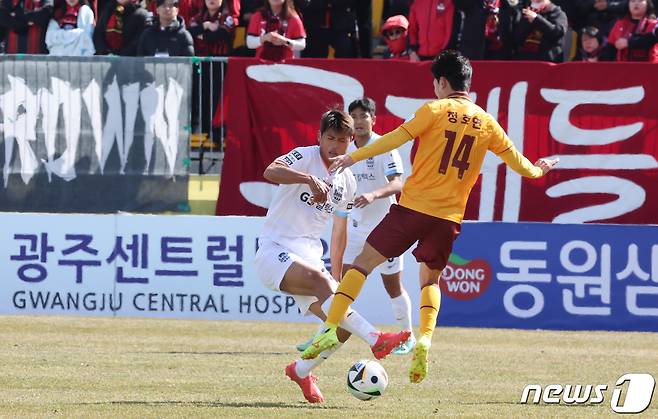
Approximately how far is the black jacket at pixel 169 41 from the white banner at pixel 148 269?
2.94m

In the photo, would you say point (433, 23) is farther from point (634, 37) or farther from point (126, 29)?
point (126, 29)

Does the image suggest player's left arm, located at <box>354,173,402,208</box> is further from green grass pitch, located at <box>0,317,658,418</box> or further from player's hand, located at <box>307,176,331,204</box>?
player's hand, located at <box>307,176,331,204</box>

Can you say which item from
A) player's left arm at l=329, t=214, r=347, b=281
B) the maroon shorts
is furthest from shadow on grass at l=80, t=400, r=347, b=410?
player's left arm at l=329, t=214, r=347, b=281

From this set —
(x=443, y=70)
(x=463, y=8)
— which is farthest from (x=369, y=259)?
(x=463, y=8)

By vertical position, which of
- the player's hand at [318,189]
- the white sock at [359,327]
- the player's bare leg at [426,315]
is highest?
the player's hand at [318,189]

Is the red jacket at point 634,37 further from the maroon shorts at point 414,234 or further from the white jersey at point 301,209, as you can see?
the maroon shorts at point 414,234

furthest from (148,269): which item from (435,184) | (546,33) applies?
(435,184)

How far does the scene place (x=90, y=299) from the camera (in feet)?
50.3

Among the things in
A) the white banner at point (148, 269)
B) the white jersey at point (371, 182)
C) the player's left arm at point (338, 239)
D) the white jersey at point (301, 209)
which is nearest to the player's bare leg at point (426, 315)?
the white jersey at point (301, 209)

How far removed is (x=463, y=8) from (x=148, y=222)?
4.80 meters

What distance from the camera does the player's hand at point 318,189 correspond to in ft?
28.8

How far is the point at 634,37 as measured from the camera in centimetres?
1706

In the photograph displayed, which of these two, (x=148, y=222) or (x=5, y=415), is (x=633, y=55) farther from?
(x=5, y=415)

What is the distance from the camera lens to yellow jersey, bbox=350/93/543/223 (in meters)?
8.77
